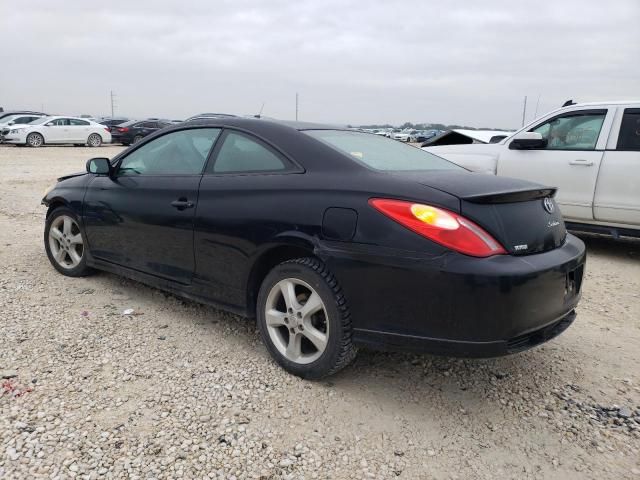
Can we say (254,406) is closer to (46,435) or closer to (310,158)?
(46,435)

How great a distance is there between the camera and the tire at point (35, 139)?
22734mm

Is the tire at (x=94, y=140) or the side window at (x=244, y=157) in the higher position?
the side window at (x=244, y=157)

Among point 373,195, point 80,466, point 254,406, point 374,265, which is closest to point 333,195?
point 373,195

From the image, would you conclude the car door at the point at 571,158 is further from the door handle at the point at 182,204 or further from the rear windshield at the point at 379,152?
the door handle at the point at 182,204

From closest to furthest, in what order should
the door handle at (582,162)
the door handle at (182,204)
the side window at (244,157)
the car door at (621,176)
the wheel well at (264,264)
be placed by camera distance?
the wheel well at (264,264), the side window at (244,157), the door handle at (182,204), the car door at (621,176), the door handle at (582,162)

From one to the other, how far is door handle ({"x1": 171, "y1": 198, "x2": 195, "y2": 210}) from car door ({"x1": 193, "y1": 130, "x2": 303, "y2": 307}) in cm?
9

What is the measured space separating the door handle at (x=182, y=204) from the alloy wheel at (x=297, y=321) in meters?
0.87

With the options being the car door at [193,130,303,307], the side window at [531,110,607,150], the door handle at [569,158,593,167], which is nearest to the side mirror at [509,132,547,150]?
the side window at [531,110,607,150]

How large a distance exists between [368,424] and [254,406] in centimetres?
58

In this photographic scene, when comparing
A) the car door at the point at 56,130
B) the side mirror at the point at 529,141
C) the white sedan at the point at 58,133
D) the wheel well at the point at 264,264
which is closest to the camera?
the wheel well at the point at 264,264

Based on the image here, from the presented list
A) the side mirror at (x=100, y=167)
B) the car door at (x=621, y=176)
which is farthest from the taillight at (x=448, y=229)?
the car door at (x=621, y=176)

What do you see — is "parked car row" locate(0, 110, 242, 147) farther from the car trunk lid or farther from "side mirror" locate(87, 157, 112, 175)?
the car trunk lid

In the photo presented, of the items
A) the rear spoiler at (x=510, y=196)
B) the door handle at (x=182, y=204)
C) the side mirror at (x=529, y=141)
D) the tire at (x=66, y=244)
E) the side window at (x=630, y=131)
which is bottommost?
the tire at (x=66, y=244)

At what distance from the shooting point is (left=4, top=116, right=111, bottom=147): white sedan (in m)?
22.3
